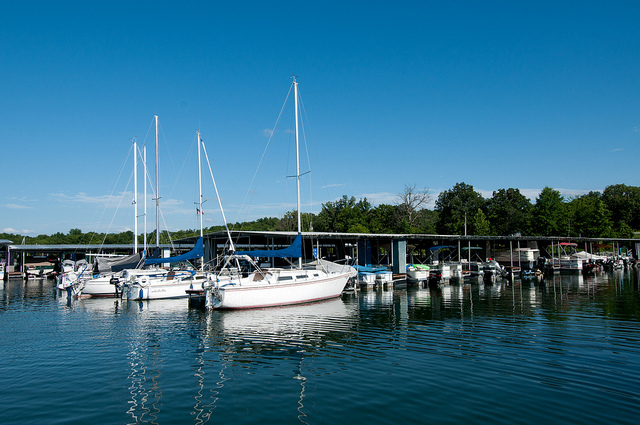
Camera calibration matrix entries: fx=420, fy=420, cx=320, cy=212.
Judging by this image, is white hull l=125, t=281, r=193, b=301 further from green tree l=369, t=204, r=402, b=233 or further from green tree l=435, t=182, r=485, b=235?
green tree l=435, t=182, r=485, b=235

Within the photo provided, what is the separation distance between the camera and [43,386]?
12.1 m

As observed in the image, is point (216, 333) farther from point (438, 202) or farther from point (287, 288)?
point (438, 202)

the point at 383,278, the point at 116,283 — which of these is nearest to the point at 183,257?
the point at 116,283

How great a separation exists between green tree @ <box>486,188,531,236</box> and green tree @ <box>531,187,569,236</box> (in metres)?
2.67

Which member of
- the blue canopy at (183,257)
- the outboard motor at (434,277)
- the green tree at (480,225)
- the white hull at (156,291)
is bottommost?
the outboard motor at (434,277)

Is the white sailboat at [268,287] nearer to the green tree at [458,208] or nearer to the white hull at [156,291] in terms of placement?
the white hull at [156,291]

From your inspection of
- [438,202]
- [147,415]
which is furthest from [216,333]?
[438,202]

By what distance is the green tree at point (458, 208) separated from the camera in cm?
8925

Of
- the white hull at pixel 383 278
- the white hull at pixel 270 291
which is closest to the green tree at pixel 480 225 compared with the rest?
the white hull at pixel 383 278

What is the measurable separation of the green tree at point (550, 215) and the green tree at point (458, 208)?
12237 millimetres

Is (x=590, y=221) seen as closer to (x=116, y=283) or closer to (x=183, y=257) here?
(x=183, y=257)

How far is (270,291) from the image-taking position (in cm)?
2680

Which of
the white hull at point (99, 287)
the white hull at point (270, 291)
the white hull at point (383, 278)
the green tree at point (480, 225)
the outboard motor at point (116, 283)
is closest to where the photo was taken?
the white hull at point (270, 291)

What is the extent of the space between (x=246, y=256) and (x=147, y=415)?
18494 millimetres
